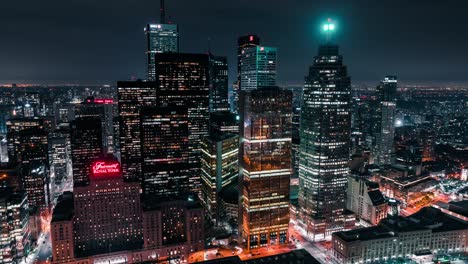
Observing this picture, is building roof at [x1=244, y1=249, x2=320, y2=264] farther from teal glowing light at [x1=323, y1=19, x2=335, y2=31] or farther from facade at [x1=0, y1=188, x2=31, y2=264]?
teal glowing light at [x1=323, y1=19, x2=335, y2=31]

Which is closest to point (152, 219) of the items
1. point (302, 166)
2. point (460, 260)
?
point (302, 166)

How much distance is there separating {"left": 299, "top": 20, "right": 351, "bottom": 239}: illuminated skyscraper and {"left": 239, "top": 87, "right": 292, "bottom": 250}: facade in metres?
20.3

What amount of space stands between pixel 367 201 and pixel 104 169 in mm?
132684

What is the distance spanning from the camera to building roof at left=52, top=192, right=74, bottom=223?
143150mm

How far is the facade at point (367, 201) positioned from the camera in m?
181

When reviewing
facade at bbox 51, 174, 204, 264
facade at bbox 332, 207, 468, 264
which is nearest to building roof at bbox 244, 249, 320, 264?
facade at bbox 332, 207, 468, 264

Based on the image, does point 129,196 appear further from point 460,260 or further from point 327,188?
point 460,260

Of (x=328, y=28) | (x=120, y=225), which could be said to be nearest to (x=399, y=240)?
(x=328, y=28)

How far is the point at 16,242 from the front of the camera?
5822 inches

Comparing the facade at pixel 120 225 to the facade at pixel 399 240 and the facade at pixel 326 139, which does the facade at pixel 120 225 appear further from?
the facade at pixel 399 240

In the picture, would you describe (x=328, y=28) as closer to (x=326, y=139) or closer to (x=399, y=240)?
(x=326, y=139)

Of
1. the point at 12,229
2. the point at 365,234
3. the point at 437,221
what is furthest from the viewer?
the point at 437,221

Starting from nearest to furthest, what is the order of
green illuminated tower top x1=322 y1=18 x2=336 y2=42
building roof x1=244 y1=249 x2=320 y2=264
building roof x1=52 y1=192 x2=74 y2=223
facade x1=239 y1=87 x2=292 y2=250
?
building roof x1=244 y1=249 x2=320 y2=264 < building roof x1=52 y1=192 x2=74 y2=223 < facade x1=239 y1=87 x2=292 y2=250 < green illuminated tower top x1=322 y1=18 x2=336 y2=42

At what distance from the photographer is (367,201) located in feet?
608
